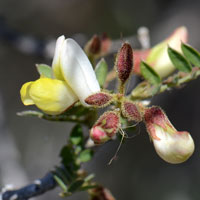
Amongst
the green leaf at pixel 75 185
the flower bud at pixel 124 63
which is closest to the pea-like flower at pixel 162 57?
the flower bud at pixel 124 63

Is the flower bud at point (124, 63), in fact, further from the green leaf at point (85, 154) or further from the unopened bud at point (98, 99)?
the green leaf at point (85, 154)

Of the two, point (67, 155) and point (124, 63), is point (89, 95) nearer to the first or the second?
point (124, 63)

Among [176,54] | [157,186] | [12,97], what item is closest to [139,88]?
[176,54]

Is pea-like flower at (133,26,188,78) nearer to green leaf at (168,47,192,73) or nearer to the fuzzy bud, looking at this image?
green leaf at (168,47,192,73)

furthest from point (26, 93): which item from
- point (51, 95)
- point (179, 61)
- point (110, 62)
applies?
point (110, 62)

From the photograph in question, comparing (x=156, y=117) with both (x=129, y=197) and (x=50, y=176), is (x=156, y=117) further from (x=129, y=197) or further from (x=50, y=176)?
(x=129, y=197)

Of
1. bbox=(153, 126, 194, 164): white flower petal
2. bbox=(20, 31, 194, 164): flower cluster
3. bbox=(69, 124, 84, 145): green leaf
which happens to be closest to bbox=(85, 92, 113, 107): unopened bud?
bbox=(20, 31, 194, 164): flower cluster
